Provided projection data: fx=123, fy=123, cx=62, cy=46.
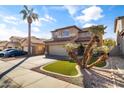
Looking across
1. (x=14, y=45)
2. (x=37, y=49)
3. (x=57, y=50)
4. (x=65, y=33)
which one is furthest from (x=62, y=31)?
(x=14, y=45)

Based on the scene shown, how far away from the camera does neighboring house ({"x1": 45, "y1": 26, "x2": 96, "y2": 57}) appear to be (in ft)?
59.4

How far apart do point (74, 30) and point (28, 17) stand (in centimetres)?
933

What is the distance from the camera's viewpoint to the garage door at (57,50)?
18925mm

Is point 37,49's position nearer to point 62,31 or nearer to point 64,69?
point 62,31

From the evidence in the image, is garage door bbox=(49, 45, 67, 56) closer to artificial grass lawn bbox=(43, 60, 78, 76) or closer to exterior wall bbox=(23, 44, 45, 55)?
exterior wall bbox=(23, 44, 45, 55)

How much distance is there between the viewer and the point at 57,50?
19.8m

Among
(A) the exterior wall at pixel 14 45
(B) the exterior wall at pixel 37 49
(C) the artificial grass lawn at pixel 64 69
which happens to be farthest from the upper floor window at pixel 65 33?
(A) the exterior wall at pixel 14 45

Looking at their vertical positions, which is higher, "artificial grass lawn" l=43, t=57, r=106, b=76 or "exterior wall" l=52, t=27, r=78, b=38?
"exterior wall" l=52, t=27, r=78, b=38

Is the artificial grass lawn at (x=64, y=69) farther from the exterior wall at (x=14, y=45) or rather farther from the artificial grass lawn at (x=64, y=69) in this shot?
the exterior wall at (x=14, y=45)

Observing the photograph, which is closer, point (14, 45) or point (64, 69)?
point (64, 69)

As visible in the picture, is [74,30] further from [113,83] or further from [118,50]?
[113,83]

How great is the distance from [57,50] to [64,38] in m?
2.26

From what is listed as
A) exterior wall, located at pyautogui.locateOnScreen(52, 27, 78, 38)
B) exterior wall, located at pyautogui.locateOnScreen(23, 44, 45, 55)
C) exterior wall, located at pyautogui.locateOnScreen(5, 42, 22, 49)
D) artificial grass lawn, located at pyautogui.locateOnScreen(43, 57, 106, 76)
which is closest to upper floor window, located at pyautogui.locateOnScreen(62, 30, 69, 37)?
exterior wall, located at pyautogui.locateOnScreen(52, 27, 78, 38)

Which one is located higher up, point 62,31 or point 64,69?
point 62,31
